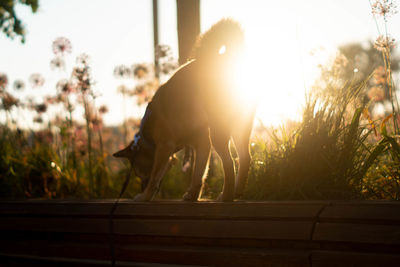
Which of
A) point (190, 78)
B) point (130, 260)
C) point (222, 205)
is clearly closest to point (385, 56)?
point (190, 78)

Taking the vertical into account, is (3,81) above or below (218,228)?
above

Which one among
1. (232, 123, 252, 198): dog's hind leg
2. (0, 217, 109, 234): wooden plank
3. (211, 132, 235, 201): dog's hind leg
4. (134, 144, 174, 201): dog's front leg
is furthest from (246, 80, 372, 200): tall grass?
(0, 217, 109, 234): wooden plank

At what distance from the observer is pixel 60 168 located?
5.12m

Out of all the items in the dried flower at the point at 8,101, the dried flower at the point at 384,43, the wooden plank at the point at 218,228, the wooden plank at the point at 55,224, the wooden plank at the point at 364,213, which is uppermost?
the dried flower at the point at 384,43

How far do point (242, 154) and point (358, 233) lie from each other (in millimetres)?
1228

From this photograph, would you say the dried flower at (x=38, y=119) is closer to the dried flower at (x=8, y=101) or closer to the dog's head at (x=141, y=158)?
the dried flower at (x=8, y=101)

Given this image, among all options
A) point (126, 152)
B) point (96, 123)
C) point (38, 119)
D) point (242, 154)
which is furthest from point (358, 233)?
point (38, 119)

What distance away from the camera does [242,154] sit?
10.3ft

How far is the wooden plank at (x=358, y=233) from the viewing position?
1961 mm

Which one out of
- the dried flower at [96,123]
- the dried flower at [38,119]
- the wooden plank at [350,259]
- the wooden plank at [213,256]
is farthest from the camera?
the dried flower at [38,119]

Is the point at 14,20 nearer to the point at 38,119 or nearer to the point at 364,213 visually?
the point at 38,119

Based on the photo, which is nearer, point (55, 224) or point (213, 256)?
point (213, 256)

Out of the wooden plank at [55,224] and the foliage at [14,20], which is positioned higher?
the foliage at [14,20]

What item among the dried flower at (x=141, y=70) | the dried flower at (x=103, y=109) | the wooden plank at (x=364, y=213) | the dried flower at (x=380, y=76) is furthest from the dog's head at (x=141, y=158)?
the dried flower at (x=103, y=109)
